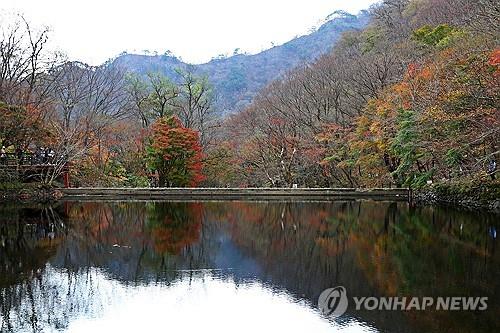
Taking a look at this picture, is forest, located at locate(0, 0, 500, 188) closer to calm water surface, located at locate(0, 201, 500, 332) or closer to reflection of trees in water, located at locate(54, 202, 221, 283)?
calm water surface, located at locate(0, 201, 500, 332)

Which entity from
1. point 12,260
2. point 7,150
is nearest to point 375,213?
point 12,260

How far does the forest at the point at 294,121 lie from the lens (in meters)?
18.8

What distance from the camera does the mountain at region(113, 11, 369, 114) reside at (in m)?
55.2

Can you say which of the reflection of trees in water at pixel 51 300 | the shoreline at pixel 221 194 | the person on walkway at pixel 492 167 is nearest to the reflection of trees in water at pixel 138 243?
the reflection of trees in water at pixel 51 300

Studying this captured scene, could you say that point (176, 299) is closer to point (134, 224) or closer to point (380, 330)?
point (380, 330)

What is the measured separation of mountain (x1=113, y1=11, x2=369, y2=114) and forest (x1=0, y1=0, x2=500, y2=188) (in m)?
17.8

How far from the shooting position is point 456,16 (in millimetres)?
30938

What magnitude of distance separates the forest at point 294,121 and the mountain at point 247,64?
17.8 m

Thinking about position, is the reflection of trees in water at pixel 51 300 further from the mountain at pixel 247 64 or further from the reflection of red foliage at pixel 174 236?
the mountain at pixel 247 64

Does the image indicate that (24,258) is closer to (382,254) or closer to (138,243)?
(138,243)

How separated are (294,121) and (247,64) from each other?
34874 millimetres

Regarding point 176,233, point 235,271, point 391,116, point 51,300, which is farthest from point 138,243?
point 391,116

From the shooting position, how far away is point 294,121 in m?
29.7

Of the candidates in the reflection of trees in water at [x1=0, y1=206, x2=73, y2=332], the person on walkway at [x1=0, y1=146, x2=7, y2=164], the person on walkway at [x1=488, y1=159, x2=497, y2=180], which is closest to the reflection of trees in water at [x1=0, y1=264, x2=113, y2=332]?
the reflection of trees in water at [x1=0, y1=206, x2=73, y2=332]
